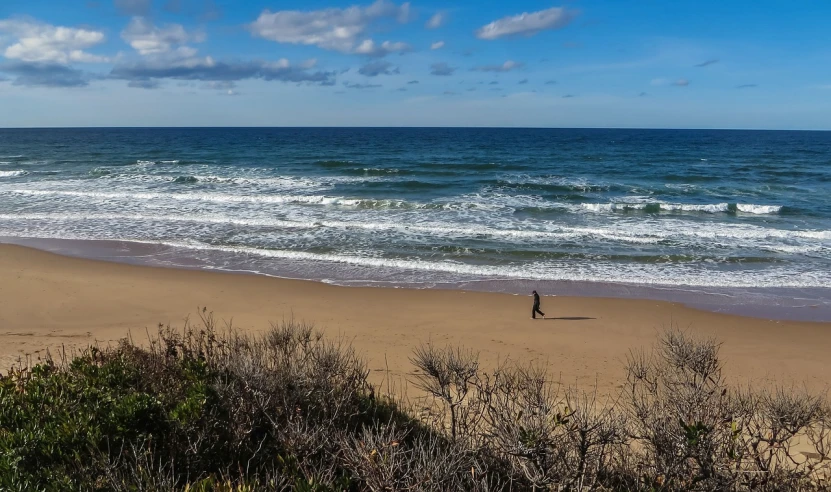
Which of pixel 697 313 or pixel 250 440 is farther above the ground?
pixel 250 440

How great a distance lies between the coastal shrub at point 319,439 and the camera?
14.2 feet

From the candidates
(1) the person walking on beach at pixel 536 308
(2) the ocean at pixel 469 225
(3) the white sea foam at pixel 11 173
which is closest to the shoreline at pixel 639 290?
(2) the ocean at pixel 469 225

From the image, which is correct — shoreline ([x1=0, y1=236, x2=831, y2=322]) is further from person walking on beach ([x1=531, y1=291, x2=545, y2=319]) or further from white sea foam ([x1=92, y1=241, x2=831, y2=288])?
person walking on beach ([x1=531, y1=291, x2=545, y2=319])

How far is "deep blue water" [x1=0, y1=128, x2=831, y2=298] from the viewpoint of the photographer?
17.5m

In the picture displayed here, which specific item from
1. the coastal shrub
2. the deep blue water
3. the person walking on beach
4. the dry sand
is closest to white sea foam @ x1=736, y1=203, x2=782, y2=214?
the deep blue water

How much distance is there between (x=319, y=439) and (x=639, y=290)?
1241cm

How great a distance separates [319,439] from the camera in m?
5.11

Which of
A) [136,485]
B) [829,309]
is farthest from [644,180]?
[136,485]

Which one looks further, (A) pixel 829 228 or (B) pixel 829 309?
(A) pixel 829 228

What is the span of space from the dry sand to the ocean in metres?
1.24

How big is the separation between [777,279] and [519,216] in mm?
11022

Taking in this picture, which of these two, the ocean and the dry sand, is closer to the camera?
the dry sand

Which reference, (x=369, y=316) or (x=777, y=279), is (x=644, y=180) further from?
(x=369, y=316)

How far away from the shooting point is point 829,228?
23.6 m
